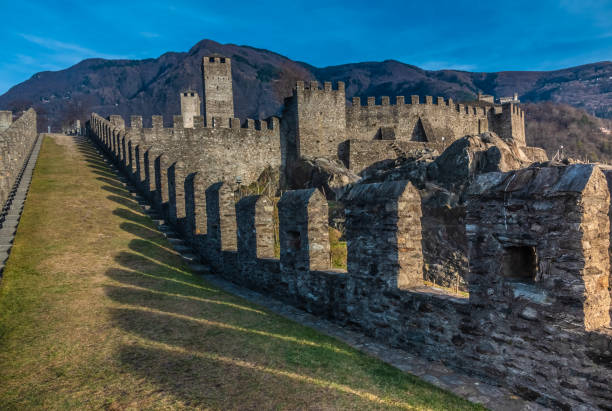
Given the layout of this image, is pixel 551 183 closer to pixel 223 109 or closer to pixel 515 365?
pixel 515 365

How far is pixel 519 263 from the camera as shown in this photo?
207 inches

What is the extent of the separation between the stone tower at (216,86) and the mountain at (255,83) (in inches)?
1542

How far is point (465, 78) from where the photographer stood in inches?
5773

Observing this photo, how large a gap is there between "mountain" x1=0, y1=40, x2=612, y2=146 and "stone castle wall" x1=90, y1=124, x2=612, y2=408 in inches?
3367

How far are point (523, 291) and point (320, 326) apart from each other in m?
3.74

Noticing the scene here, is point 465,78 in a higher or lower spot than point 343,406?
higher

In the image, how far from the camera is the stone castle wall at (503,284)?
438cm

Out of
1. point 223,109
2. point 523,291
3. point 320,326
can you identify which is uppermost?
point 223,109

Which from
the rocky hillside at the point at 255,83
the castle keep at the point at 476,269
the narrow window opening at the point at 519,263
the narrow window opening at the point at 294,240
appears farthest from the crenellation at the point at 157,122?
the rocky hillside at the point at 255,83

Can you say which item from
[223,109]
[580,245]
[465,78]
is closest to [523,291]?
[580,245]

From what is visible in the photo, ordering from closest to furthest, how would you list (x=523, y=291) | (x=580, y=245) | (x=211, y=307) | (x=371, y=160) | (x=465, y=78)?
(x=580, y=245), (x=523, y=291), (x=211, y=307), (x=371, y=160), (x=465, y=78)

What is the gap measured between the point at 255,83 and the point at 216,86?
56.9m

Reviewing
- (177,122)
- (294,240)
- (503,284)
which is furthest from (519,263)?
(177,122)

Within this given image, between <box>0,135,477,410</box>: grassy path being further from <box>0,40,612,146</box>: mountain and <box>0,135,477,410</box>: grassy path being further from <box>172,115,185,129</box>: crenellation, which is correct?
<box>0,40,612,146</box>: mountain
